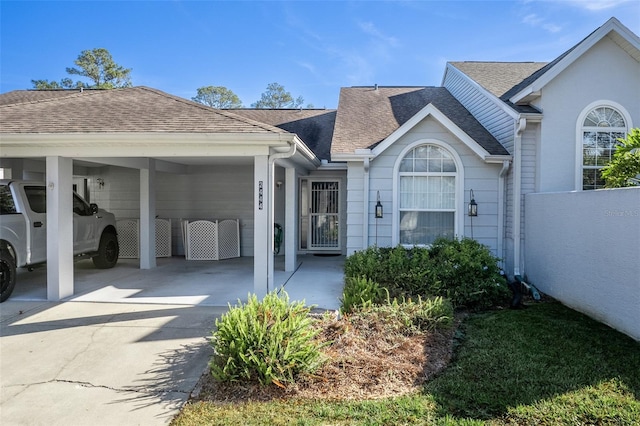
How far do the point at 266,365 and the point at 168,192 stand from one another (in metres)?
10.2

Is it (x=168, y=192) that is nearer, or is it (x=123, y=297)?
(x=123, y=297)

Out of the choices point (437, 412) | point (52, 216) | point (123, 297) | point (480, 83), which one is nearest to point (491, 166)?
point (480, 83)

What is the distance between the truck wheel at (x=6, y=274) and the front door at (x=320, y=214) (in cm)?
760

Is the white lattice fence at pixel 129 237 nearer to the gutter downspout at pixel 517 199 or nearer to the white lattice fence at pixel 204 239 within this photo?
the white lattice fence at pixel 204 239

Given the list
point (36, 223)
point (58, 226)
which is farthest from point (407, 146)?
point (36, 223)

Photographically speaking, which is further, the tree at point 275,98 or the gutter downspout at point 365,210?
the tree at point 275,98

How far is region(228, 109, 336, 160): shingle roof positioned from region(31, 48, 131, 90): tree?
20.2m

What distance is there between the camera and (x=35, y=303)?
6.89 metres

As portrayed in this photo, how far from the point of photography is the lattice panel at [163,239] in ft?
40.5

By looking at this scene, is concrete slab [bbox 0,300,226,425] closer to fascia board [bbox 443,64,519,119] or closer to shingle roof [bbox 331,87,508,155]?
shingle roof [bbox 331,87,508,155]

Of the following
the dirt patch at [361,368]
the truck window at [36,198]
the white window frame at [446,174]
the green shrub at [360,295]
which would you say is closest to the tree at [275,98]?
the white window frame at [446,174]

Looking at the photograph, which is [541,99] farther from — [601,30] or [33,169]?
[33,169]

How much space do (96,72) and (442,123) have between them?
98.3ft

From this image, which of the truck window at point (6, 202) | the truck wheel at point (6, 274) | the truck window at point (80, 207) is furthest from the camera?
the truck window at point (80, 207)
